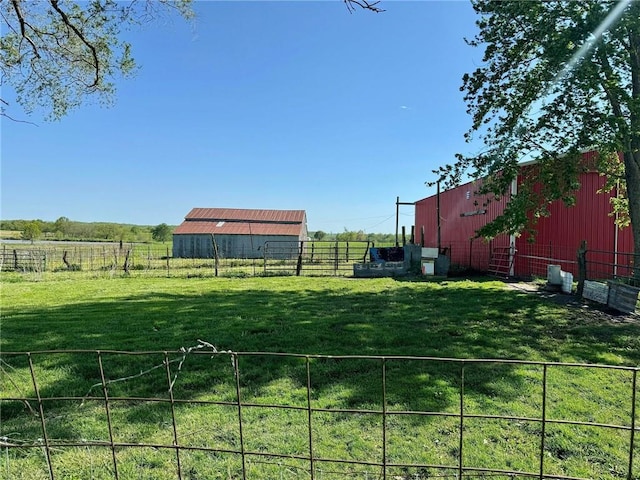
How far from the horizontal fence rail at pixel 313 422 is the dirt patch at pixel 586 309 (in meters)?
2.81

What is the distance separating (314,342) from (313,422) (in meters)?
2.25

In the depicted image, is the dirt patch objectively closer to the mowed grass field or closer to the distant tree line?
the mowed grass field

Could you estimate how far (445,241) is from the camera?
19.2 m

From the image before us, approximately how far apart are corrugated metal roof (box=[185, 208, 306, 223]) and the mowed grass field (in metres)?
25.9

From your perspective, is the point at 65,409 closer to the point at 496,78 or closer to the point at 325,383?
the point at 325,383

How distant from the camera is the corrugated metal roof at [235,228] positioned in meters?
31.2

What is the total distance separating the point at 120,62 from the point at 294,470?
5138 millimetres

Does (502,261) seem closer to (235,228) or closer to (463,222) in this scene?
(463,222)

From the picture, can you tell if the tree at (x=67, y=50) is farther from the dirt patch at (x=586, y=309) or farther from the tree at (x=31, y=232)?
the tree at (x=31, y=232)

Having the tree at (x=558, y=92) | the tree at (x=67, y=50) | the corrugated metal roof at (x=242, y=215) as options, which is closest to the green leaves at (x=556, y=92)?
the tree at (x=558, y=92)

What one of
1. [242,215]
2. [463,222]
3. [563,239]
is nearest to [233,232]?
[242,215]

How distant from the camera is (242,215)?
34.2 meters

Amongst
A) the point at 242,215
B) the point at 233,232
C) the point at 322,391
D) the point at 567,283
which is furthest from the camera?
the point at 242,215

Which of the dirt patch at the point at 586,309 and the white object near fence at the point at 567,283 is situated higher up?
the white object near fence at the point at 567,283
